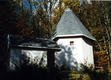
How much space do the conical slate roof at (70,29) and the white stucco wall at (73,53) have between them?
709 millimetres

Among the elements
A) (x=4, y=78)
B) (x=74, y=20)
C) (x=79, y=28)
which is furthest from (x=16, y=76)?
(x=74, y=20)

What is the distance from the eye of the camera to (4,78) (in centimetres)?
855

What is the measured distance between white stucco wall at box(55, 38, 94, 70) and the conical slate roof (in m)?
0.71

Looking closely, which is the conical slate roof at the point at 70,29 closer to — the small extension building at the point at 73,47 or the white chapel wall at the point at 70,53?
the small extension building at the point at 73,47

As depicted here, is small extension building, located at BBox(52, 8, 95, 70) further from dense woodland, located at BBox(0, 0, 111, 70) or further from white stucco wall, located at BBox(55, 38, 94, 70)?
dense woodland, located at BBox(0, 0, 111, 70)

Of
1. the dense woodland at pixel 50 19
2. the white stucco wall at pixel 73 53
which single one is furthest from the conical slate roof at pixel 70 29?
the dense woodland at pixel 50 19

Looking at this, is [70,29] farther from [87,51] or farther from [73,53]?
[87,51]

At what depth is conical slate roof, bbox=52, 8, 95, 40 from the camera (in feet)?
60.5

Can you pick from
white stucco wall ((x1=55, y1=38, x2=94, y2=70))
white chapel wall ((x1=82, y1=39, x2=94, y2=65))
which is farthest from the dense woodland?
white stucco wall ((x1=55, y1=38, x2=94, y2=70))

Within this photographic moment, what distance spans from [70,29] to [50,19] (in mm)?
10341

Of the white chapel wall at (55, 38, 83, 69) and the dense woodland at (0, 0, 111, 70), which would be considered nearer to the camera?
the white chapel wall at (55, 38, 83, 69)

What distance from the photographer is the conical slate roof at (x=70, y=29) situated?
18438mm

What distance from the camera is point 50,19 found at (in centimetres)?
2875

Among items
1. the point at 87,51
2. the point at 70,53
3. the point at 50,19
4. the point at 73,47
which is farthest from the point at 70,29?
the point at 50,19
